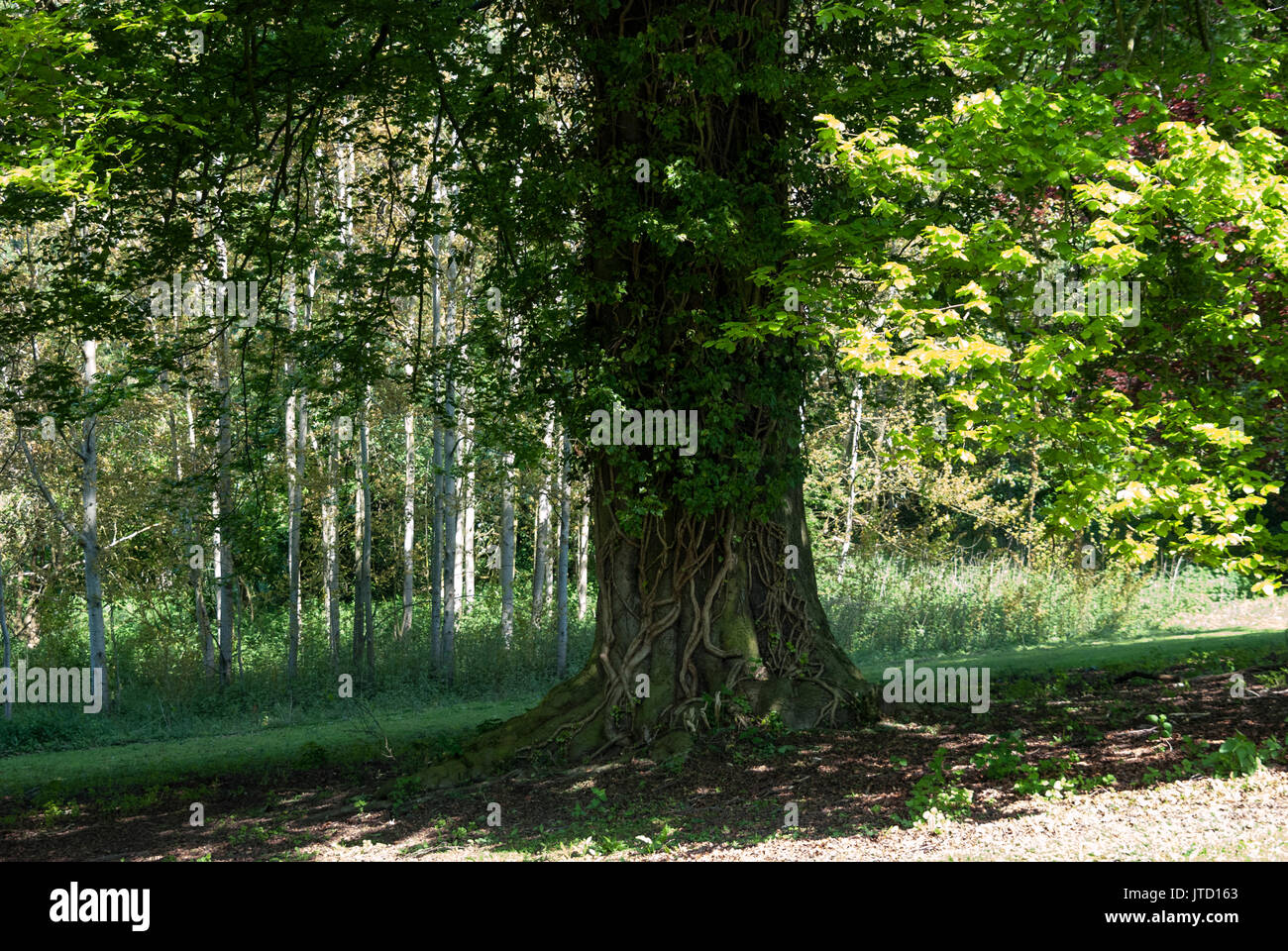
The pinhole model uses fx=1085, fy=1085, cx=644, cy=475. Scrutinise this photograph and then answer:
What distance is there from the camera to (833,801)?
7.35m

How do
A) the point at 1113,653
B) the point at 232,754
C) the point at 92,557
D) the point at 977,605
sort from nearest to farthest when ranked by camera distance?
the point at 232,754
the point at 92,557
the point at 1113,653
the point at 977,605

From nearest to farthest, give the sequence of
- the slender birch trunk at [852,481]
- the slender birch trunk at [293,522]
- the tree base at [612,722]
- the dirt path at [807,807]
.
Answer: the dirt path at [807,807], the tree base at [612,722], the slender birch trunk at [293,522], the slender birch trunk at [852,481]

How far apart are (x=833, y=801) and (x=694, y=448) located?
293 cm

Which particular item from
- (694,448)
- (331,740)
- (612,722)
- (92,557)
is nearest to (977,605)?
(612,722)

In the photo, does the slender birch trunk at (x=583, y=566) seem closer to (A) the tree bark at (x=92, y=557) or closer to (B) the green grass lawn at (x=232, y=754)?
(B) the green grass lawn at (x=232, y=754)

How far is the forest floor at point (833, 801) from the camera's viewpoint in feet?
19.9

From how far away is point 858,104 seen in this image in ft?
28.0

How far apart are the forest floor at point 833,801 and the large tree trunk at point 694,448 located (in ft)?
1.66

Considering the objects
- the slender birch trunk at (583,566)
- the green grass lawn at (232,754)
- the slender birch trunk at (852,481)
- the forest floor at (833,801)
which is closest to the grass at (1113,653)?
the forest floor at (833,801)

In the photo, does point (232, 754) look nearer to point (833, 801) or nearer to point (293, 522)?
point (293, 522)

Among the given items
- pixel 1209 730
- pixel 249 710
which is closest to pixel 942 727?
pixel 1209 730

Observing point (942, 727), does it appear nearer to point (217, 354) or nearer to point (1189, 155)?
point (1189, 155)

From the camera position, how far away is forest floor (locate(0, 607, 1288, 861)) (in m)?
6.06
